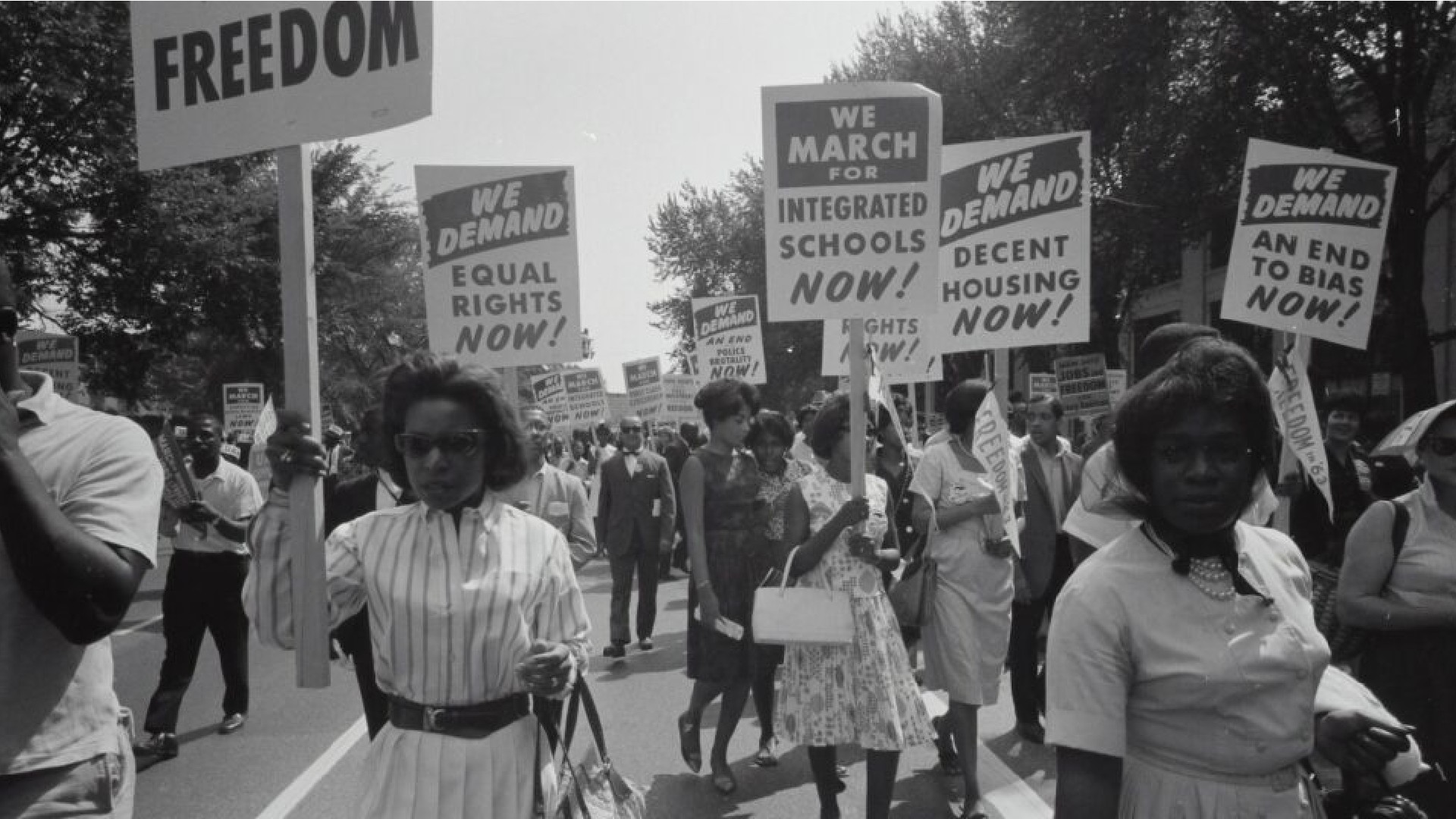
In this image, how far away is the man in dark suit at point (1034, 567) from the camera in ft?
23.9

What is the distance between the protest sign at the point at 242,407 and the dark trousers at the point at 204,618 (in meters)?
15.5

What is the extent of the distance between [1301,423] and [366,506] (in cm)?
493

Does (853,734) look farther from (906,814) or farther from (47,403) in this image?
(47,403)

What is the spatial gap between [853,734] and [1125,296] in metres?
30.4

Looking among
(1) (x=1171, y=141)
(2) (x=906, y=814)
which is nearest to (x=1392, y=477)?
(2) (x=906, y=814)

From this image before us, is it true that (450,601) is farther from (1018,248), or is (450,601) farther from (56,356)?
(56,356)

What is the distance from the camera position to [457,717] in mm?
2811

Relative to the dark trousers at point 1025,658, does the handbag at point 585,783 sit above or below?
above

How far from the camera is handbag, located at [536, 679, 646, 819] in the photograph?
293cm

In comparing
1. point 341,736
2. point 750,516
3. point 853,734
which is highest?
point 750,516

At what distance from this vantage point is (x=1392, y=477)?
21.4ft

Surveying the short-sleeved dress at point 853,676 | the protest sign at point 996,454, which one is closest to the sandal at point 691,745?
the short-sleeved dress at point 853,676

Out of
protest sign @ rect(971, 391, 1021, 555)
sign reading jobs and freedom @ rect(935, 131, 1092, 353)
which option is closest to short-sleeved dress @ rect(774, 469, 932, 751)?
protest sign @ rect(971, 391, 1021, 555)

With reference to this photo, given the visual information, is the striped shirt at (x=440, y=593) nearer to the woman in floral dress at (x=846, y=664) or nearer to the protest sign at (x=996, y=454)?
the woman in floral dress at (x=846, y=664)
